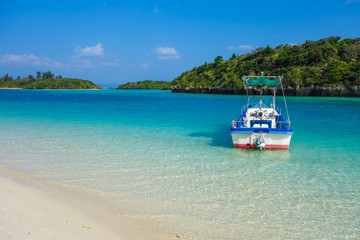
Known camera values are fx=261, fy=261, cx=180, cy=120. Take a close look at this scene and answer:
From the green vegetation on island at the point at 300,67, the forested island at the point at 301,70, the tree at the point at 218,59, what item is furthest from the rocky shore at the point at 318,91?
the tree at the point at 218,59

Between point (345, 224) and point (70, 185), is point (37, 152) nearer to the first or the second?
point (70, 185)

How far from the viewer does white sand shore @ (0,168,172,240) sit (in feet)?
17.1

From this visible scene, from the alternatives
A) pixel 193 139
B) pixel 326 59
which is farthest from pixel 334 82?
pixel 193 139

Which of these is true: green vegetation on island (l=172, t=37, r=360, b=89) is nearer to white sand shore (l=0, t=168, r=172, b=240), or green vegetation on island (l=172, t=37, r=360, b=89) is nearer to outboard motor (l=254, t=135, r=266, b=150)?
outboard motor (l=254, t=135, r=266, b=150)

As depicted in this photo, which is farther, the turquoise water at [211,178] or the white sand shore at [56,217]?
the turquoise water at [211,178]

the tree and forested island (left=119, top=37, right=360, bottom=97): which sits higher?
the tree

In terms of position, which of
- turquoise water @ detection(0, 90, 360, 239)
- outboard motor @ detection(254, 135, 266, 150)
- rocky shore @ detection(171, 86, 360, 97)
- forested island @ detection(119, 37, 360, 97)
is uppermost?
forested island @ detection(119, 37, 360, 97)

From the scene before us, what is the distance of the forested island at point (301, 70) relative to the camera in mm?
64500

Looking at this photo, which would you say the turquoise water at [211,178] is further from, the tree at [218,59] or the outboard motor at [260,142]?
the tree at [218,59]

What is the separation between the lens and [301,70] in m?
75.5

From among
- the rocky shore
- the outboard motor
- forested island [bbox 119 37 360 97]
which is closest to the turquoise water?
the outboard motor

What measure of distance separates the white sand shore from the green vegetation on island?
67684mm

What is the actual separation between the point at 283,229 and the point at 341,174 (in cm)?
514

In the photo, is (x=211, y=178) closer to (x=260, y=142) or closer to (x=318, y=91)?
(x=260, y=142)
